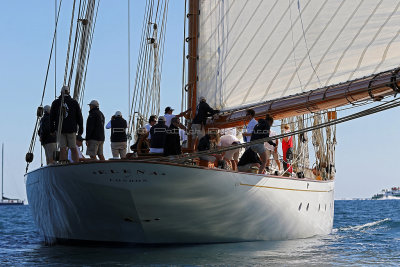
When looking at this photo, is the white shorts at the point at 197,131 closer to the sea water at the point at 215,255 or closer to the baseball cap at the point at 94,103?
the baseball cap at the point at 94,103

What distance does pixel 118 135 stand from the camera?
55.4 ft

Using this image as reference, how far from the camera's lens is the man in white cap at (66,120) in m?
15.3

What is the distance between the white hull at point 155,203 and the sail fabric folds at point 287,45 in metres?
2.32

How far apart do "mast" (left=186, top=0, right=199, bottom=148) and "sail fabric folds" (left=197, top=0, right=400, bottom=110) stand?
0.16 m

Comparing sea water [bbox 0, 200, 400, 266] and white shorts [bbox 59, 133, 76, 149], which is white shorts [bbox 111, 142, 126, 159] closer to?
white shorts [bbox 59, 133, 76, 149]

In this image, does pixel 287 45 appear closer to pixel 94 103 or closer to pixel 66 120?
pixel 94 103

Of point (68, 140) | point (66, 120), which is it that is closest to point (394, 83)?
point (66, 120)

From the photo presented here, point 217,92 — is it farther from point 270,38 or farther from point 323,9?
point 323,9

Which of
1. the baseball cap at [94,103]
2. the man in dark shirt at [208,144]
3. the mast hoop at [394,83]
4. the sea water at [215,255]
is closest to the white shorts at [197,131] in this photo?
the man in dark shirt at [208,144]

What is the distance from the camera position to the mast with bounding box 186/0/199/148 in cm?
1884

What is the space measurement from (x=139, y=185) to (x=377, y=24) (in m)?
5.33

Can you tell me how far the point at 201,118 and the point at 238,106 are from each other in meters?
0.98

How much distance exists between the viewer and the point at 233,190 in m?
15.4

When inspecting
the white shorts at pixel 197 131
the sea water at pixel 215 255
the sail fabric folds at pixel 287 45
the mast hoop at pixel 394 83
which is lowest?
the sea water at pixel 215 255
